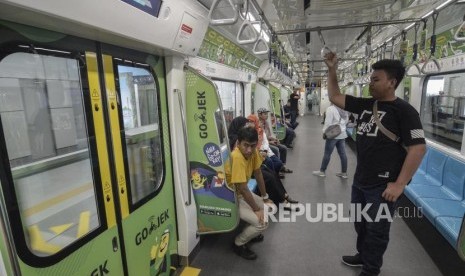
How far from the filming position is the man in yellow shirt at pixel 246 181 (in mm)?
2758

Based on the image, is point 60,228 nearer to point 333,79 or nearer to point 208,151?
point 208,151

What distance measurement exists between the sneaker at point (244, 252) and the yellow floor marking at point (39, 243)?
80.2 inches

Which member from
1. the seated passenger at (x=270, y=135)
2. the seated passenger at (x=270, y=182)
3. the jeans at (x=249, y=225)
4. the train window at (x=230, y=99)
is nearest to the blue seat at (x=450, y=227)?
the jeans at (x=249, y=225)

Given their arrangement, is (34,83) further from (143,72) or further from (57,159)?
(143,72)

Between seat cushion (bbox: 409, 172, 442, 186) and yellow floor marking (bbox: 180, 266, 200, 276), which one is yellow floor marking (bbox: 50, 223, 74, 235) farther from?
seat cushion (bbox: 409, 172, 442, 186)

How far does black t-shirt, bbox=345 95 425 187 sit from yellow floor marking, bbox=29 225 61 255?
237 centimetres

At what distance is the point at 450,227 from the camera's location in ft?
8.84

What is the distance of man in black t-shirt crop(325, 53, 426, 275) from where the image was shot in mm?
2043

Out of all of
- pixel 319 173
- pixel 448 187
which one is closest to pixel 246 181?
pixel 448 187

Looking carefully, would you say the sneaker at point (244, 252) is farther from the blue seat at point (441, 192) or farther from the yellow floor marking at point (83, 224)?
the blue seat at point (441, 192)

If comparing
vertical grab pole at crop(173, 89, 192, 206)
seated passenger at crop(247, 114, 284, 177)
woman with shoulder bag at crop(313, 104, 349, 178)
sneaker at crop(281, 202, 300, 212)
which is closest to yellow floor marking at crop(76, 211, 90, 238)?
vertical grab pole at crop(173, 89, 192, 206)

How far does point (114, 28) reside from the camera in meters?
1.56

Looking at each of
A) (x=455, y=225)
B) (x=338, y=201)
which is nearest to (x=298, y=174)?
(x=338, y=201)

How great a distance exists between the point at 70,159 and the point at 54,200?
27 centimetres
